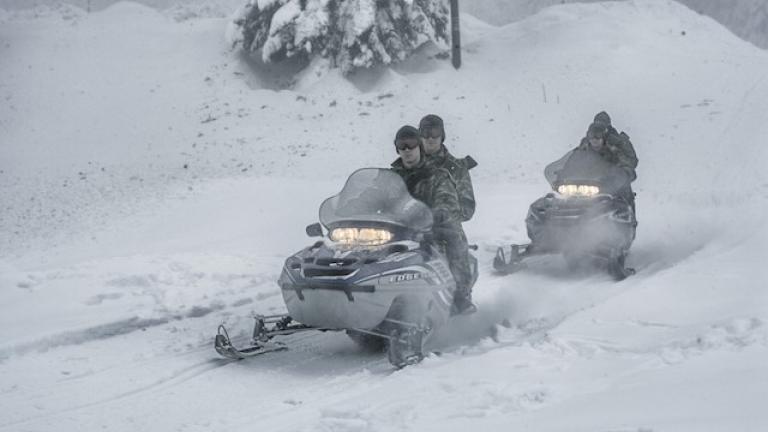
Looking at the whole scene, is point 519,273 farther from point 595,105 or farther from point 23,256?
point 595,105

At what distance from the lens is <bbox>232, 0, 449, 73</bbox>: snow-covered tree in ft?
78.5

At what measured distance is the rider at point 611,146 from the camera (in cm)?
1115

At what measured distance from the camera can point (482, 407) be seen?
5.54 metres

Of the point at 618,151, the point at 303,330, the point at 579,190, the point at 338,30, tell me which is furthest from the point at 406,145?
the point at 338,30

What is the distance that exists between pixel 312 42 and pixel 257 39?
1836 mm

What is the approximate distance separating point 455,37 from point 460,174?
18596 mm

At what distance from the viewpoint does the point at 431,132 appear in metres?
8.14

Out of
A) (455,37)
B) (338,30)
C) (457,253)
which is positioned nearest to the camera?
(457,253)

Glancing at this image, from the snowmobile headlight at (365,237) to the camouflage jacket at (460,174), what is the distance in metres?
0.99

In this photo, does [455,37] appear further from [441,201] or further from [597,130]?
[441,201]

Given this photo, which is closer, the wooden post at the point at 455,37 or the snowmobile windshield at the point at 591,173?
the snowmobile windshield at the point at 591,173

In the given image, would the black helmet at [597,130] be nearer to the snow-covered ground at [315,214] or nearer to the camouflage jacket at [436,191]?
the snow-covered ground at [315,214]

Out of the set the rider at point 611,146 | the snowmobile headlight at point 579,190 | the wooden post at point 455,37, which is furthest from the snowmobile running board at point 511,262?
the wooden post at point 455,37

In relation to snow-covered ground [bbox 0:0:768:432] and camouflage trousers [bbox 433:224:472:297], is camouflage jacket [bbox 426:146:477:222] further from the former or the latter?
snow-covered ground [bbox 0:0:768:432]
